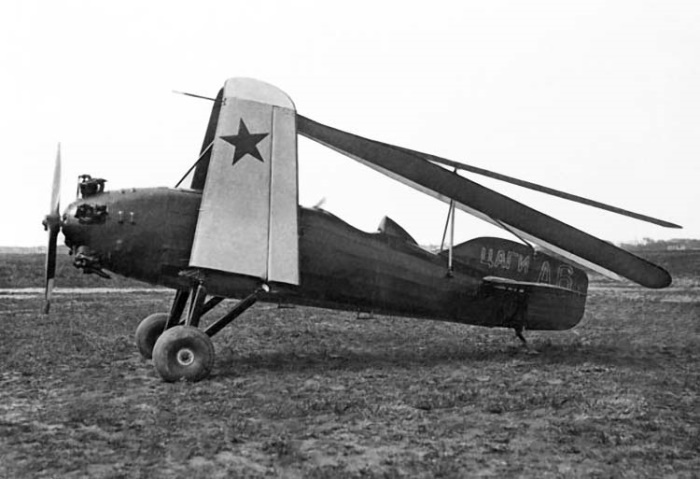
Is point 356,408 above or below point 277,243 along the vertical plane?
below

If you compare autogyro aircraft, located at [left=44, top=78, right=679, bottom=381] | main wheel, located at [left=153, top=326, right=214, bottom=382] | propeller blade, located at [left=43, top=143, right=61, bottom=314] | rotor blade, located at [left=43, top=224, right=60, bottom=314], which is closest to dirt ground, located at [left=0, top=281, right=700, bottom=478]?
main wheel, located at [left=153, top=326, right=214, bottom=382]

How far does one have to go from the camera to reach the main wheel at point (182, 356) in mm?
8234

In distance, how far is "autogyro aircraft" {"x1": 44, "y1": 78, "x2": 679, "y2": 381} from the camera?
869cm

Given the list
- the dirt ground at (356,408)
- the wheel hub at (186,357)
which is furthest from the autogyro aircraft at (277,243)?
the dirt ground at (356,408)

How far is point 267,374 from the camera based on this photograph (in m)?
9.05

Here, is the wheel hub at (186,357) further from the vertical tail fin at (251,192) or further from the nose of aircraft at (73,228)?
the nose of aircraft at (73,228)

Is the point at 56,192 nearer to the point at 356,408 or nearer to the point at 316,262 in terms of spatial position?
the point at 316,262

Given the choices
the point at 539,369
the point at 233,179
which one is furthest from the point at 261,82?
the point at 539,369

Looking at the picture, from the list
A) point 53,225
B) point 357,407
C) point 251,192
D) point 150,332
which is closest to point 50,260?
point 53,225

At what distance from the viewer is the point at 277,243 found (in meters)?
8.91

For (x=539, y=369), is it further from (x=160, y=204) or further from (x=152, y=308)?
(x=152, y=308)

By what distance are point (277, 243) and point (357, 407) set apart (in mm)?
2867

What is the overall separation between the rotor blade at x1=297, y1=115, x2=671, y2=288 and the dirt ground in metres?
1.65

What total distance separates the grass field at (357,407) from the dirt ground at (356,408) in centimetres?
3
